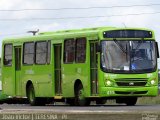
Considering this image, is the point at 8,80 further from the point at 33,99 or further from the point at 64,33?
the point at 64,33

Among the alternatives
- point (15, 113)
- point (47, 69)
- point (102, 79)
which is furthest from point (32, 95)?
point (15, 113)

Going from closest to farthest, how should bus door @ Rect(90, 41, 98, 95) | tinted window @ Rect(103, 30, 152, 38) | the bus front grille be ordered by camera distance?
the bus front grille → tinted window @ Rect(103, 30, 152, 38) → bus door @ Rect(90, 41, 98, 95)

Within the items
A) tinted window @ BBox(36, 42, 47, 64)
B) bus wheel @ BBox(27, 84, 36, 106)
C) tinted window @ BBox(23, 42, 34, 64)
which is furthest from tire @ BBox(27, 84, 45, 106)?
tinted window @ BBox(36, 42, 47, 64)

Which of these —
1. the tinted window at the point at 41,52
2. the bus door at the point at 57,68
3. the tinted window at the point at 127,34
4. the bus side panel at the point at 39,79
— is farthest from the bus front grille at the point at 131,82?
the tinted window at the point at 41,52

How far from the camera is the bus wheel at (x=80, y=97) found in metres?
29.6

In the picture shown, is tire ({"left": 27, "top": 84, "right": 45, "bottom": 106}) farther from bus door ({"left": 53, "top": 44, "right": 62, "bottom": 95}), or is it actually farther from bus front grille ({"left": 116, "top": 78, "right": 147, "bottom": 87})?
bus front grille ({"left": 116, "top": 78, "right": 147, "bottom": 87})

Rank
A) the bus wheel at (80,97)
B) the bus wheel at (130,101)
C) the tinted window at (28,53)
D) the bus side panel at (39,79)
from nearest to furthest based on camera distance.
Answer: the bus wheel at (80,97)
the bus wheel at (130,101)
the bus side panel at (39,79)
the tinted window at (28,53)

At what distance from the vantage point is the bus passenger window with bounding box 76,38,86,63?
29.4 meters

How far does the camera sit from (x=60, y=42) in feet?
102

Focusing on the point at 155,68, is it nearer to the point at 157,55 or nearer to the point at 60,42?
the point at 157,55

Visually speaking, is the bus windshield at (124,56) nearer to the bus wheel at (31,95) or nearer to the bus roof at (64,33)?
the bus roof at (64,33)

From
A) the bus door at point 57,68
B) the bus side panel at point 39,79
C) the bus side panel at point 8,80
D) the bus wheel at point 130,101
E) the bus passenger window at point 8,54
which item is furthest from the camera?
the bus side panel at point 8,80

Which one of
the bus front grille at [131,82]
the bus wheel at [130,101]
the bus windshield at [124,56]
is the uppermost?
the bus windshield at [124,56]

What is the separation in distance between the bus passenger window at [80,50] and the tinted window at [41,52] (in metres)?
2.52
